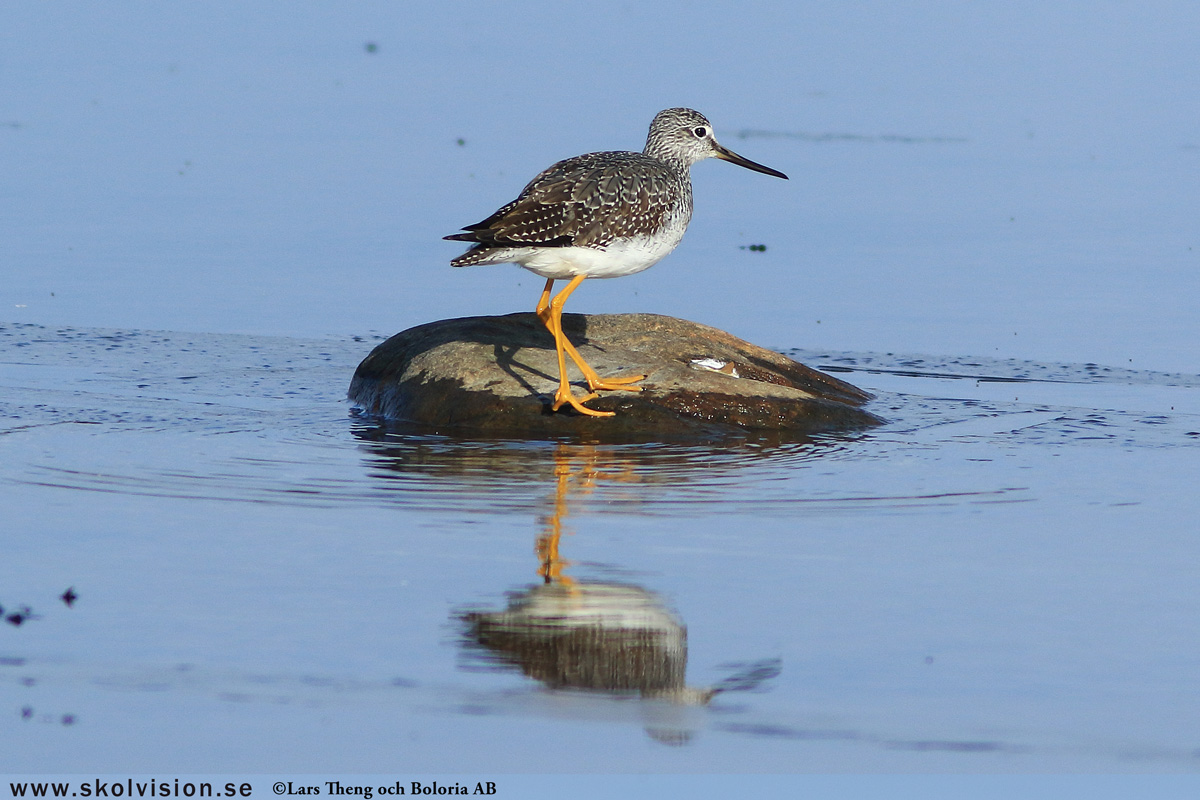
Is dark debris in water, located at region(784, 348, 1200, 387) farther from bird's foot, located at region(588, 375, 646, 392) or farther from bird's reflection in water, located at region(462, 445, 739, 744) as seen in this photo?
bird's reflection in water, located at region(462, 445, 739, 744)

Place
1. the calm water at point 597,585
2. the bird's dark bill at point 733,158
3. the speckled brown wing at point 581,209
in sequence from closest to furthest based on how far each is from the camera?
the calm water at point 597,585 < the speckled brown wing at point 581,209 < the bird's dark bill at point 733,158

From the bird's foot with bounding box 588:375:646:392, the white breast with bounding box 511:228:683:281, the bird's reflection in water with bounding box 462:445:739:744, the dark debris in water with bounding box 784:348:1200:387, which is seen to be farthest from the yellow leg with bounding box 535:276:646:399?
the bird's reflection in water with bounding box 462:445:739:744

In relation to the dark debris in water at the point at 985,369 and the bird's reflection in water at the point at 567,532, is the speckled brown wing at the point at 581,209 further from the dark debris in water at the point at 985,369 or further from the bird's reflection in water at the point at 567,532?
the dark debris in water at the point at 985,369

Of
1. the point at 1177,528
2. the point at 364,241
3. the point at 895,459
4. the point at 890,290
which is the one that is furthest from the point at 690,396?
the point at 364,241

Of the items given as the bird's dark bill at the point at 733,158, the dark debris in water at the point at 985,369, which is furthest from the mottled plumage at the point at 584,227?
the dark debris in water at the point at 985,369

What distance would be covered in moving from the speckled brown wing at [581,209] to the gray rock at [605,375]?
0.91m

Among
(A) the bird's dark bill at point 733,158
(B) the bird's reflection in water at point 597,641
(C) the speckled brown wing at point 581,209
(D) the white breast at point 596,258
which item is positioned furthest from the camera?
(A) the bird's dark bill at point 733,158

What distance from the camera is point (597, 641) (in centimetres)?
616

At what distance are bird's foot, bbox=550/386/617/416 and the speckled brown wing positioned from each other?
2.78 ft

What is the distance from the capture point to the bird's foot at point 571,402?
970 centimetres

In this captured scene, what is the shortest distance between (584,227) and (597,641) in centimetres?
377

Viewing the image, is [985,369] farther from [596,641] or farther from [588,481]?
[596,641]

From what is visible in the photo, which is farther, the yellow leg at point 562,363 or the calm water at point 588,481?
the yellow leg at point 562,363

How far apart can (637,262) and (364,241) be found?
530 cm
